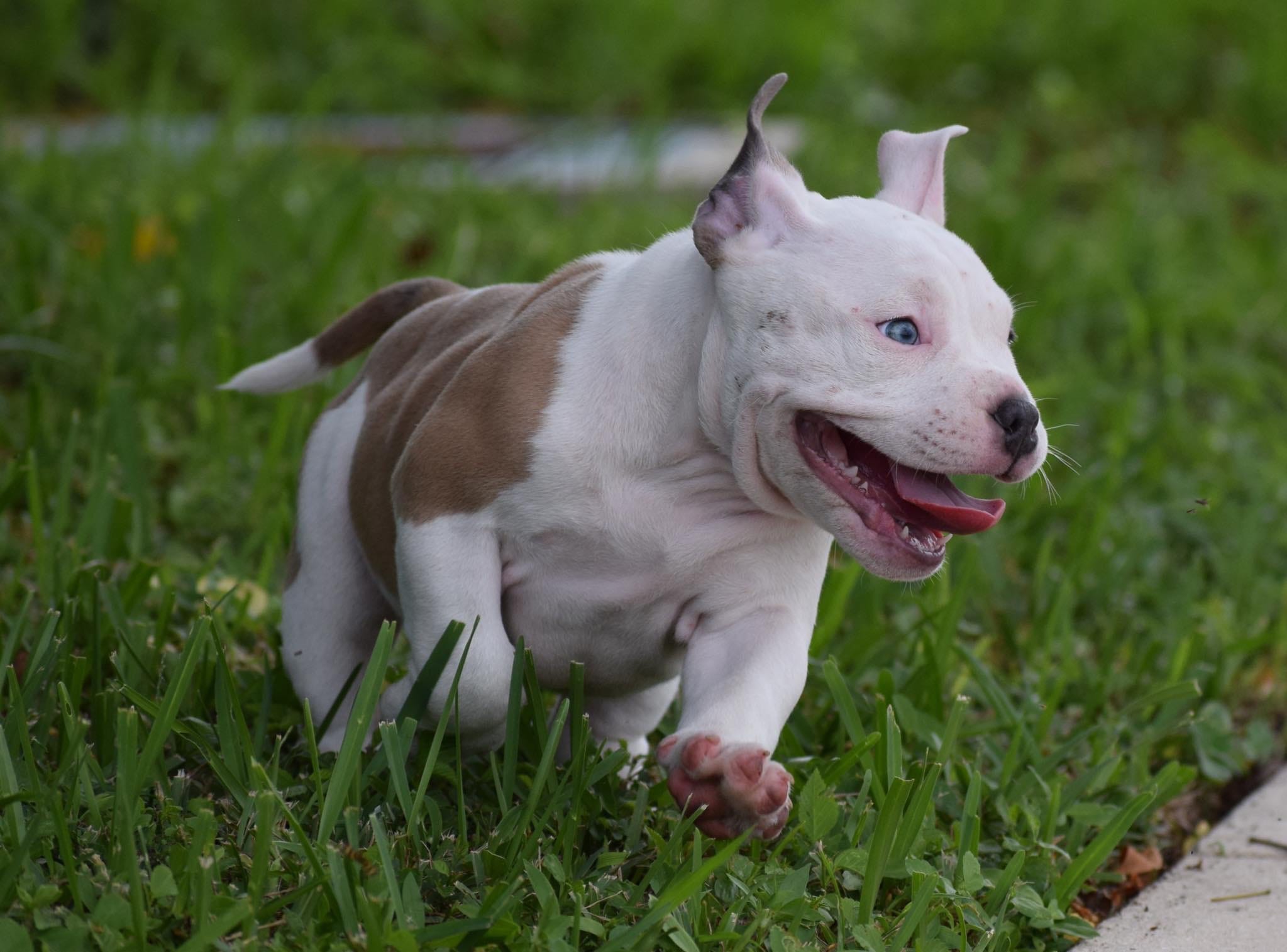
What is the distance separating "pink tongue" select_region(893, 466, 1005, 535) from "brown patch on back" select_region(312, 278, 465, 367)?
1060 mm

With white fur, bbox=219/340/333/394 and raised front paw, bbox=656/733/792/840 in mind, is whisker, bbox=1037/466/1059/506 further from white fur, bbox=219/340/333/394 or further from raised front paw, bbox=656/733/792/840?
white fur, bbox=219/340/333/394

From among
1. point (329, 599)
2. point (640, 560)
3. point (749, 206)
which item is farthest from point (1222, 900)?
point (329, 599)

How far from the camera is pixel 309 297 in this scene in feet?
15.4

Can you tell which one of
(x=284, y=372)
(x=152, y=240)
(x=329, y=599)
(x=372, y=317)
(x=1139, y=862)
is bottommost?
(x=1139, y=862)

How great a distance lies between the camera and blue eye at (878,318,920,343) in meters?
2.23

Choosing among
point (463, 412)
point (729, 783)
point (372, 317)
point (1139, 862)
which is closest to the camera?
point (729, 783)

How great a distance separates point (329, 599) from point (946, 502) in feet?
3.61

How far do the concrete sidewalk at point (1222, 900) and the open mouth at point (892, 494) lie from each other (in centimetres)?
74

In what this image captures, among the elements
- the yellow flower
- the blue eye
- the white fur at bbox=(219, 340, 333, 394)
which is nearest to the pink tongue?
the blue eye

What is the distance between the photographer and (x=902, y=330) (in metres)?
2.23

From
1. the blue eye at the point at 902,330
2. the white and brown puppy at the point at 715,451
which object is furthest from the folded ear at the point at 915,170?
the blue eye at the point at 902,330

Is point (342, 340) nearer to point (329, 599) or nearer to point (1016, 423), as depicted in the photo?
point (329, 599)

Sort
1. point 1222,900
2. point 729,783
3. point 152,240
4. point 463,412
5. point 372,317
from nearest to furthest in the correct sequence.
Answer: point 729,783
point 463,412
point 1222,900
point 372,317
point 152,240

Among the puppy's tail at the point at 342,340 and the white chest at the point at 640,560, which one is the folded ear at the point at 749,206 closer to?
the white chest at the point at 640,560
